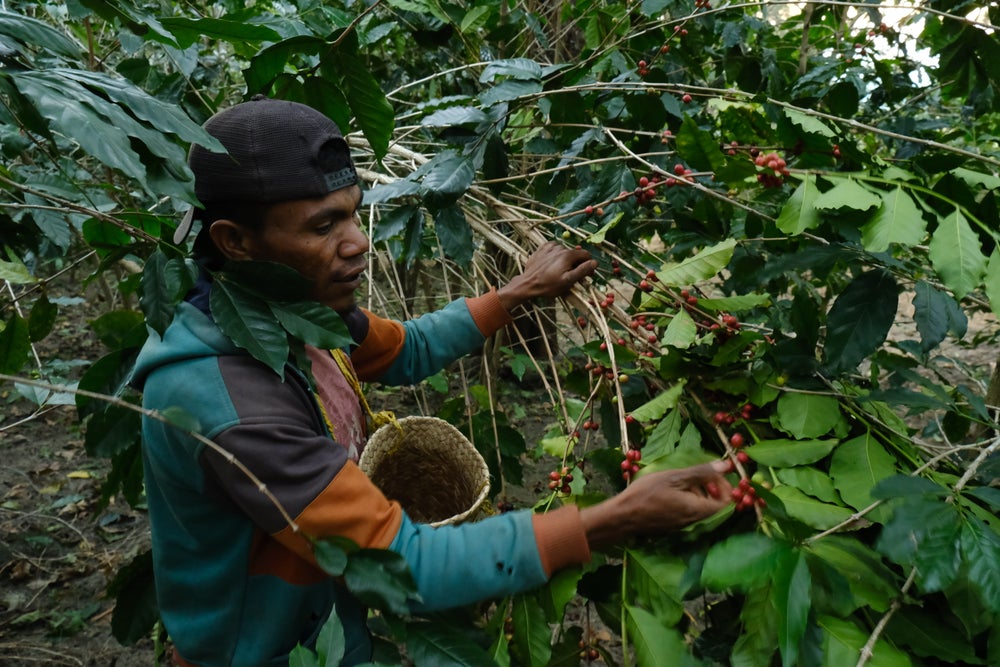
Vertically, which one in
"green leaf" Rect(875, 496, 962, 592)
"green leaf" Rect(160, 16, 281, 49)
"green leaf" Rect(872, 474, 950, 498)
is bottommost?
"green leaf" Rect(875, 496, 962, 592)

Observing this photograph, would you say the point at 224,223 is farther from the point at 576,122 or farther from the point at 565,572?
the point at 576,122

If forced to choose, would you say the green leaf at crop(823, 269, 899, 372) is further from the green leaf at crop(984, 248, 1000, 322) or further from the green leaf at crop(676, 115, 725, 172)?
the green leaf at crop(676, 115, 725, 172)

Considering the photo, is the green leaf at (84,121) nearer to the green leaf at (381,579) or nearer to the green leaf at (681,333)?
the green leaf at (381,579)

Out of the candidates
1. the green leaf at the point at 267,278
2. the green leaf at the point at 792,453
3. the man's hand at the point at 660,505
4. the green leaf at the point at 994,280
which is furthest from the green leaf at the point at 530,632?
the green leaf at the point at 994,280

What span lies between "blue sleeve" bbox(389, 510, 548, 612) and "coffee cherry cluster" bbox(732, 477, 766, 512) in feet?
1.18

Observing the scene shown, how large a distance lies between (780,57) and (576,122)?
1.93 m

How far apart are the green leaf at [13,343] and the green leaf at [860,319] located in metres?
1.74

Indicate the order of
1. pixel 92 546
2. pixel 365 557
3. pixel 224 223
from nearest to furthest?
pixel 365 557
pixel 224 223
pixel 92 546

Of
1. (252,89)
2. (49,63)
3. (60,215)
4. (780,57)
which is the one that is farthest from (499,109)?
(780,57)

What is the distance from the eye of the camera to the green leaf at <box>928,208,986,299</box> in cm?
120

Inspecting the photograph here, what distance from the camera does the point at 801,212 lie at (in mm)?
1354

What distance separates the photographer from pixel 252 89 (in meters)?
1.83

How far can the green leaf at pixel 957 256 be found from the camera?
120 cm

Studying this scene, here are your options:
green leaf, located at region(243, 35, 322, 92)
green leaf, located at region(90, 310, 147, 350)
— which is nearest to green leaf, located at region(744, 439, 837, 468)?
green leaf, located at region(243, 35, 322, 92)
